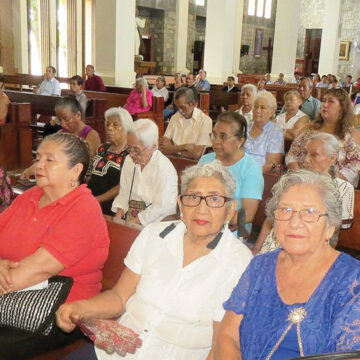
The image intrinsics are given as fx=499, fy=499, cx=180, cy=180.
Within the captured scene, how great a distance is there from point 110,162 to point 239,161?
3.66 feet

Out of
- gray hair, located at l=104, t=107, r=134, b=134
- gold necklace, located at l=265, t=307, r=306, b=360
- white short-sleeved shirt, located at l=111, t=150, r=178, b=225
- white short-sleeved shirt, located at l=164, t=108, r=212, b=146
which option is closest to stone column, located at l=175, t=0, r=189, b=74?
white short-sleeved shirt, located at l=164, t=108, r=212, b=146

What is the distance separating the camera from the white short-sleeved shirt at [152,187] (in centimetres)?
304

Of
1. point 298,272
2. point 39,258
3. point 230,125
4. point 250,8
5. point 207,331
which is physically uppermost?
point 250,8

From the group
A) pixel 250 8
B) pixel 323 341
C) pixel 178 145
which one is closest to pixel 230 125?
pixel 323 341

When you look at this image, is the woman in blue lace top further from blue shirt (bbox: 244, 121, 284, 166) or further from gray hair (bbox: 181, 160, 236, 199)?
blue shirt (bbox: 244, 121, 284, 166)

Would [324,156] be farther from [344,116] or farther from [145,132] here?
[344,116]

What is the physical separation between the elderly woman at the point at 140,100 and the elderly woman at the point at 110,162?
174 inches

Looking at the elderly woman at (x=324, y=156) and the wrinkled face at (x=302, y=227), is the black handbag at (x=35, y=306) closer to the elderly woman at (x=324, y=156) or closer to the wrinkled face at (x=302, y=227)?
→ the wrinkled face at (x=302, y=227)

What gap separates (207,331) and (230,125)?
1.45 meters

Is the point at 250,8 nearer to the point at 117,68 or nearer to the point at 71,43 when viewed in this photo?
the point at 71,43

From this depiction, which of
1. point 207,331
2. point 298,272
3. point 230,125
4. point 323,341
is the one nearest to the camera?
point 323,341

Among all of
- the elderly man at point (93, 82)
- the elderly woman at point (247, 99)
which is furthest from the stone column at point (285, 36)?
the elderly woman at point (247, 99)

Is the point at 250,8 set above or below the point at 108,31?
above

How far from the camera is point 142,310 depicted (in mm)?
1930
